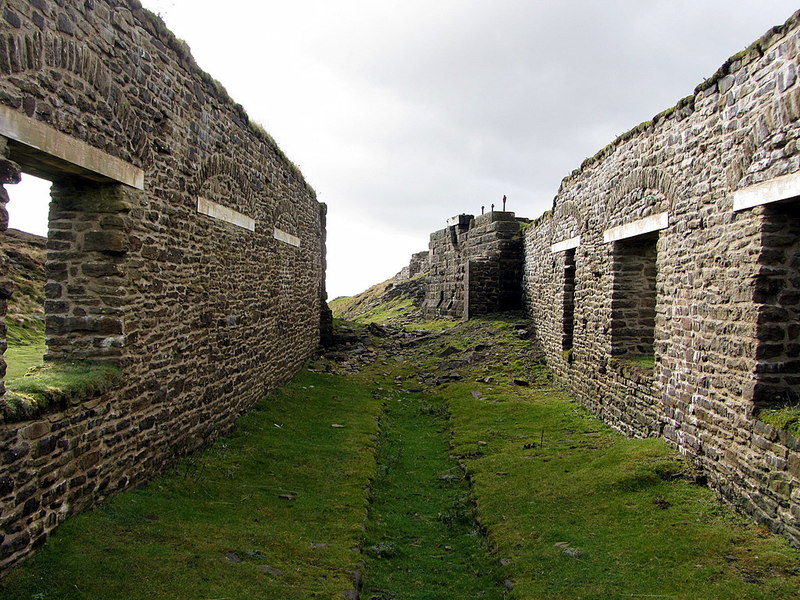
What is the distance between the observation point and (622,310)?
32.4 ft

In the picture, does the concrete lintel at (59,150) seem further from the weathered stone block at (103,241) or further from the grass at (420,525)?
the grass at (420,525)

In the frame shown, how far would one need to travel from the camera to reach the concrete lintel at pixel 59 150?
14.5 ft

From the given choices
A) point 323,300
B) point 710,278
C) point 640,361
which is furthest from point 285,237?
point 710,278

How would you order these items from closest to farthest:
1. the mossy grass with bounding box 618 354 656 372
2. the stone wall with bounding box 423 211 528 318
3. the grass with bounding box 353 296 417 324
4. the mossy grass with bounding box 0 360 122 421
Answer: the mossy grass with bounding box 0 360 122 421 → the mossy grass with bounding box 618 354 656 372 → the stone wall with bounding box 423 211 528 318 → the grass with bounding box 353 296 417 324

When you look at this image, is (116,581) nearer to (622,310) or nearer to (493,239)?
(622,310)

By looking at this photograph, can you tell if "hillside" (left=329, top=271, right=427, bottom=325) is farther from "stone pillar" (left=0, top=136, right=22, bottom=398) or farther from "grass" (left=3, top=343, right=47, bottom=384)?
"stone pillar" (left=0, top=136, right=22, bottom=398)

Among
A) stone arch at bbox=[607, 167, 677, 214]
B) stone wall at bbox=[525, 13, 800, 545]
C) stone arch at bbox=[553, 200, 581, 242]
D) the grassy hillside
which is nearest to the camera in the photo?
stone wall at bbox=[525, 13, 800, 545]

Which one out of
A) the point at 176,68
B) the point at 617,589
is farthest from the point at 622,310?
the point at 176,68

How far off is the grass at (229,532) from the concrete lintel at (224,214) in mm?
3193

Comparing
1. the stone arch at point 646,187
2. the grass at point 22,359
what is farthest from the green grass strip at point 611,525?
the grass at point 22,359

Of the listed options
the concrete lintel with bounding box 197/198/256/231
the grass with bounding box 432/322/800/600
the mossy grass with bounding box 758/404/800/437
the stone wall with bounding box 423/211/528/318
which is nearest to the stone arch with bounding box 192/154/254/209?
the concrete lintel with bounding box 197/198/256/231

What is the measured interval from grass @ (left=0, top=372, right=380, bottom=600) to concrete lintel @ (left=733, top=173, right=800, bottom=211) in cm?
516

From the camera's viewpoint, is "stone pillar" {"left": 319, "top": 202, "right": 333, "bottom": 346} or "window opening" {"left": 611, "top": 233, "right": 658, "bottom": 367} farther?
"stone pillar" {"left": 319, "top": 202, "right": 333, "bottom": 346}

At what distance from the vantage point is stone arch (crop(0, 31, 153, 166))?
14.5ft
